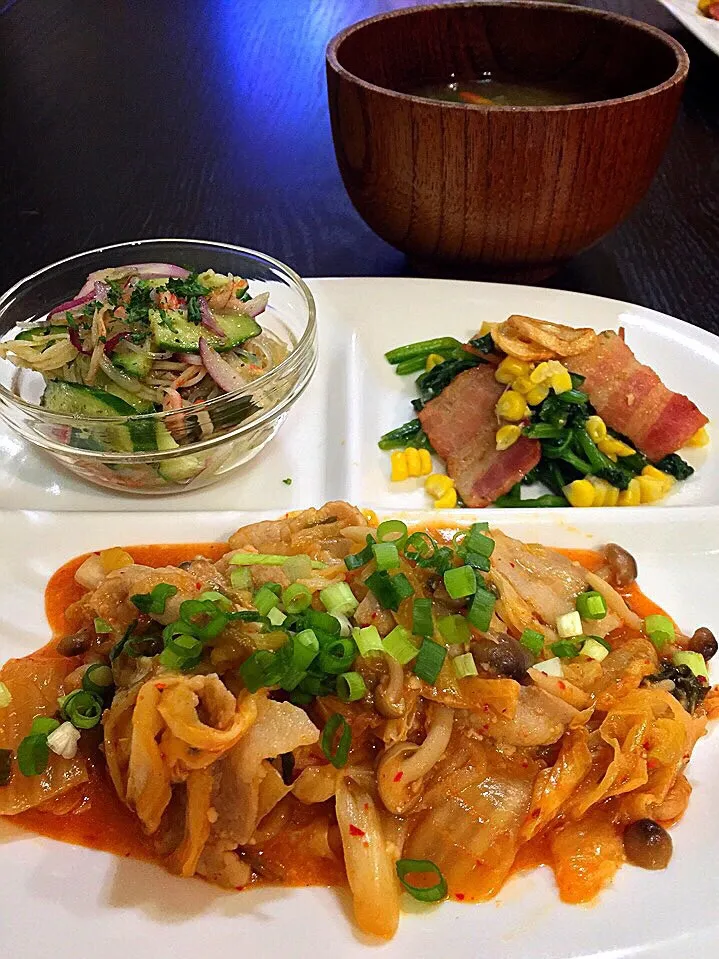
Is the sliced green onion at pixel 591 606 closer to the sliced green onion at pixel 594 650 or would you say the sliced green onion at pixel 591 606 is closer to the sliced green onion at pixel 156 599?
the sliced green onion at pixel 594 650

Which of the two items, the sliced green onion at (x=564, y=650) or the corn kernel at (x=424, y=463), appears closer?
the sliced green onion at (x=564, y=650)

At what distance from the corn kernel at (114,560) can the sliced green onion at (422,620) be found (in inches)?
33.8

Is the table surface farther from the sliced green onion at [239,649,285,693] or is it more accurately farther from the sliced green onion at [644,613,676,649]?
the sliced green onion at [239,649,285,693]

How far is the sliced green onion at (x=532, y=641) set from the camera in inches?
81.1

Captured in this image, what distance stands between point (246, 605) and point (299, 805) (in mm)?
485

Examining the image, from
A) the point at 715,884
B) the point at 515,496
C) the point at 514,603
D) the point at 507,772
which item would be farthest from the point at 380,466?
the point at 715,884

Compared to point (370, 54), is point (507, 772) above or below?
below

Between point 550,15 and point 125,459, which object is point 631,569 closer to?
point 125,459

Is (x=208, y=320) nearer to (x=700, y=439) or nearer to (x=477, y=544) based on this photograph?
(x=477, y=544)

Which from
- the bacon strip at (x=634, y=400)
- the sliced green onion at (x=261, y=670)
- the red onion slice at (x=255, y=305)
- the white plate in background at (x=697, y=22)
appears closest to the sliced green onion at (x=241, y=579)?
the sliced green onion at (x=261, y=670)

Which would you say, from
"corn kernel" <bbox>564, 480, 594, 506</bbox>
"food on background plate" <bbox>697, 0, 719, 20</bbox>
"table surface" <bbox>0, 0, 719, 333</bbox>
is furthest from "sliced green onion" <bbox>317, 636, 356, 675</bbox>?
"food on background plate" <bbox>697, 0, 719, 20</bbox>

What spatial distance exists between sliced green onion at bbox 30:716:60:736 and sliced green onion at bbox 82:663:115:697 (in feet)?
0.34

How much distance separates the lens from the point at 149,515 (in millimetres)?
2555

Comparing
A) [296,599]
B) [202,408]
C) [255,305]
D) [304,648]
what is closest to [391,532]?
[296,599]
